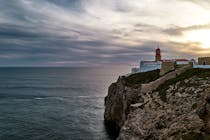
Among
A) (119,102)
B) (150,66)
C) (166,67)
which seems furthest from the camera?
(150,66)

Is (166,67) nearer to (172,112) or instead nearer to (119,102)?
(119,102)

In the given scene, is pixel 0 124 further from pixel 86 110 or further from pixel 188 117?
pixel 188 117

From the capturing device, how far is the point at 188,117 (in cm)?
3288

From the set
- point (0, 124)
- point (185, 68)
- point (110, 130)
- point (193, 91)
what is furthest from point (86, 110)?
point (193, 91)

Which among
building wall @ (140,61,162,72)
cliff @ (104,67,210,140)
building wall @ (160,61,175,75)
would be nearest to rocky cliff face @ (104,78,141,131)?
cliff @ (104,67,210,140)

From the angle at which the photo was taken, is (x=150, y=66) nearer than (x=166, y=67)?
No

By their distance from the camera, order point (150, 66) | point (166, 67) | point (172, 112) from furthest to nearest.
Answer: point (150, 66)
point (166, 67)
point (172, 112)

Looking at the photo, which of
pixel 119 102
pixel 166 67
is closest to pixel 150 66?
pixel 166 67

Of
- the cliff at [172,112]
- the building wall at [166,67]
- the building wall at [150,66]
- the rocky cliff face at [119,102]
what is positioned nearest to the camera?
the cliff at [172,112]

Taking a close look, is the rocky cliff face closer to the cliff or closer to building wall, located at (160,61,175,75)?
the cliff

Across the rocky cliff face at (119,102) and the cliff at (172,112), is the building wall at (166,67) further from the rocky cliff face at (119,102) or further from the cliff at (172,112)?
the rocky cliff face at (119,102)

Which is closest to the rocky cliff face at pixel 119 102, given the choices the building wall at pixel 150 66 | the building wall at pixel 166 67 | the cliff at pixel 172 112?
the cliff at pixel 172 112

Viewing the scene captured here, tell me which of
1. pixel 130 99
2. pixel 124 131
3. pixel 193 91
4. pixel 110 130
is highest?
pixel 193 91

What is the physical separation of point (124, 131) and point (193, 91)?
12.6m
